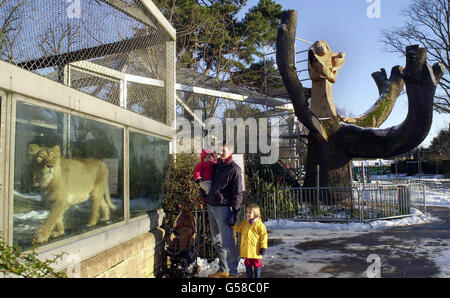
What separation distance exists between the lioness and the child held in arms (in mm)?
1406

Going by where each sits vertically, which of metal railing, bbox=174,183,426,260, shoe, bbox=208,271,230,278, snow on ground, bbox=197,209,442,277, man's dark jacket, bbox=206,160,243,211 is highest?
man's dark jacket, bbox=206,160,243,211

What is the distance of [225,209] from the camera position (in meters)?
4.91

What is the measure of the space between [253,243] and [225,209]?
0.65 m

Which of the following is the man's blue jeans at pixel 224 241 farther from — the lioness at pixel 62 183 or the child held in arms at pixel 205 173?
the lioness at pixel 62 183

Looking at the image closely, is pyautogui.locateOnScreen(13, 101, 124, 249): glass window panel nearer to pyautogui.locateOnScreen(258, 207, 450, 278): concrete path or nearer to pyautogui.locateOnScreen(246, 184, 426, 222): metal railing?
pyautogui.locateOnScreen(258, 207, 450, 278): concrete path

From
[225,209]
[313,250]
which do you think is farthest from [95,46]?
[313,250]

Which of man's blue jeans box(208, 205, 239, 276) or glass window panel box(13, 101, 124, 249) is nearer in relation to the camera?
glass window panel box(13, 101, 124, 249)

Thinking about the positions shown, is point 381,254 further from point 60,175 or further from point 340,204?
point 60,175

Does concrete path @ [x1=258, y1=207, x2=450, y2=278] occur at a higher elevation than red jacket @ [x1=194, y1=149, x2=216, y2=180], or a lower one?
lower

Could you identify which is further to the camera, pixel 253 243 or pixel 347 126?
pixel 347 126

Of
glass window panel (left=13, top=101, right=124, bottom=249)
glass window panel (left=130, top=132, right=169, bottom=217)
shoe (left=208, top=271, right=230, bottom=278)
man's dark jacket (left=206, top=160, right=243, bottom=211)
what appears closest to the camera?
glass window panel (left=13, top=101, right=124, bottom=249)

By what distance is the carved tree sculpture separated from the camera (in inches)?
373

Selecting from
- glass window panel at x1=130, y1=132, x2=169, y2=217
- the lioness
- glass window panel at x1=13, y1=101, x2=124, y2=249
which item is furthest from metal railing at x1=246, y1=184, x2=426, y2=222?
the lioness
